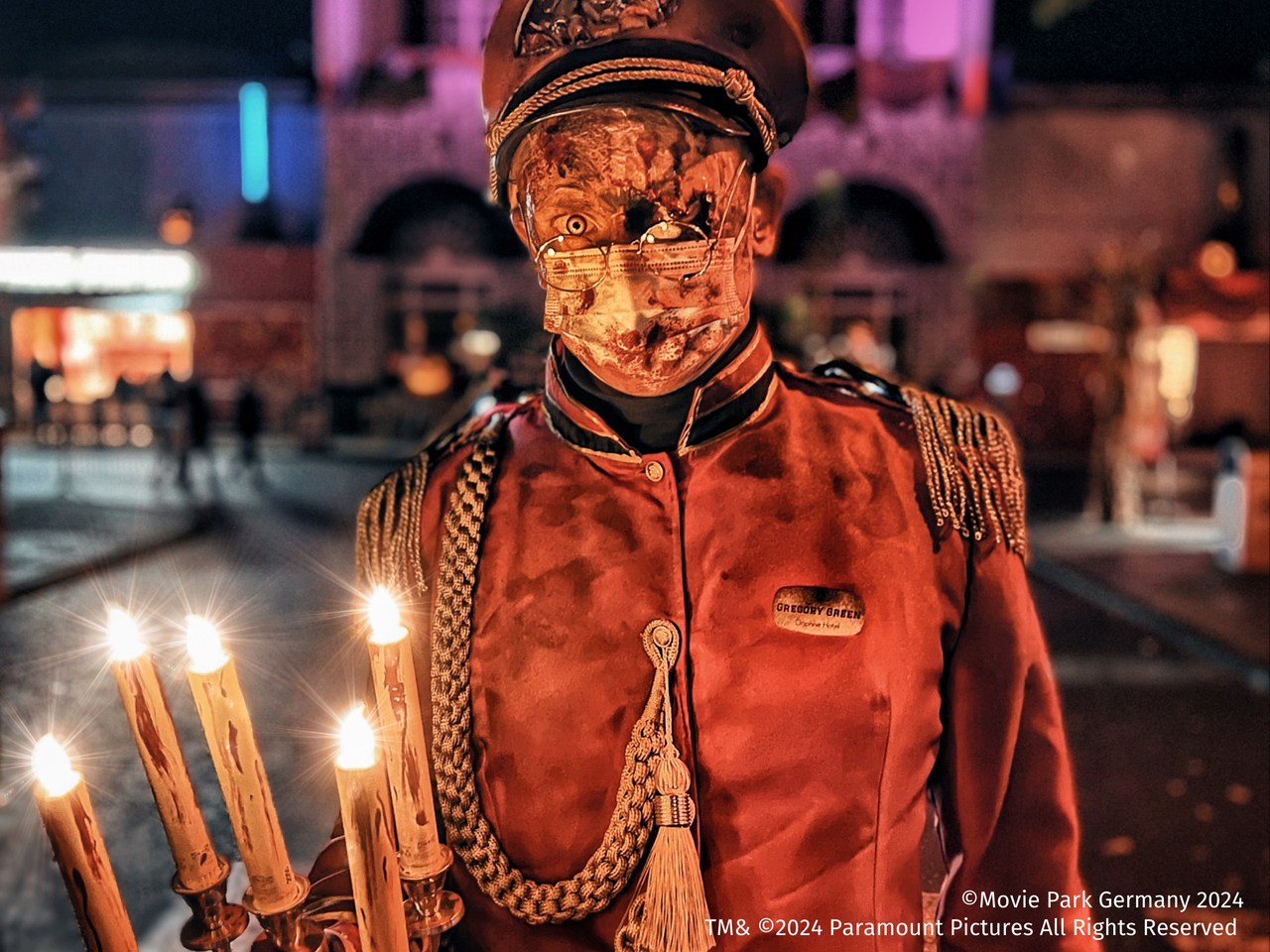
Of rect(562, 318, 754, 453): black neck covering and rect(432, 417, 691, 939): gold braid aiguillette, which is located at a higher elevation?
rect(562, 318, 754, 453): black neck covering

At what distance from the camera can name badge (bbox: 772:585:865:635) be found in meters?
1.35

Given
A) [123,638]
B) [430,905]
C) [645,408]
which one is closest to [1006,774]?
[645,408]

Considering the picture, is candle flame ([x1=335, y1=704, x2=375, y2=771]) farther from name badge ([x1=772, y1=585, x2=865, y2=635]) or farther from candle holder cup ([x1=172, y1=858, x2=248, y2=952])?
name badge ([x1=772, y1=585, x2=865, y2=635])

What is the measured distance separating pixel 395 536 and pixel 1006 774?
3.29ft

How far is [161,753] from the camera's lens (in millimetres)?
884

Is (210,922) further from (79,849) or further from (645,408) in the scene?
(645,408)

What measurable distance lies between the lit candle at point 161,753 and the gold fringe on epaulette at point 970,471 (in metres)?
1.05

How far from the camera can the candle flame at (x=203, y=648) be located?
838 mm

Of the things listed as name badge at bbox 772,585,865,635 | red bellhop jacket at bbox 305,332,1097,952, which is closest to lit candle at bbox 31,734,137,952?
red bellhop jacket at bbox 305,332,1097,952

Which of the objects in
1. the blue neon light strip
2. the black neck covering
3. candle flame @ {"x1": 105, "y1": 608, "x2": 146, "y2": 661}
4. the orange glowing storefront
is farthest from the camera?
the blue neon light strip

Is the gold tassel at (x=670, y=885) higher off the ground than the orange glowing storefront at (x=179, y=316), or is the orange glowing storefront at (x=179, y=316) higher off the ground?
the orange glowing storefront at (x=179, y=316)

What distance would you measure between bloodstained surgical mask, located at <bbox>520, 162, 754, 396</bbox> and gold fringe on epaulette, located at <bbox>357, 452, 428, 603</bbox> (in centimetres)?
40

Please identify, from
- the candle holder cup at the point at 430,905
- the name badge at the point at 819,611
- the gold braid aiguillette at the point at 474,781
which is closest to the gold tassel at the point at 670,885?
the gold braid aiguillette at the point at 474,781

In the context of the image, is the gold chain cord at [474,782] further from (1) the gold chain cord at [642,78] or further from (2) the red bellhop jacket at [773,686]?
(1) the gold chain cord at [642,78]
